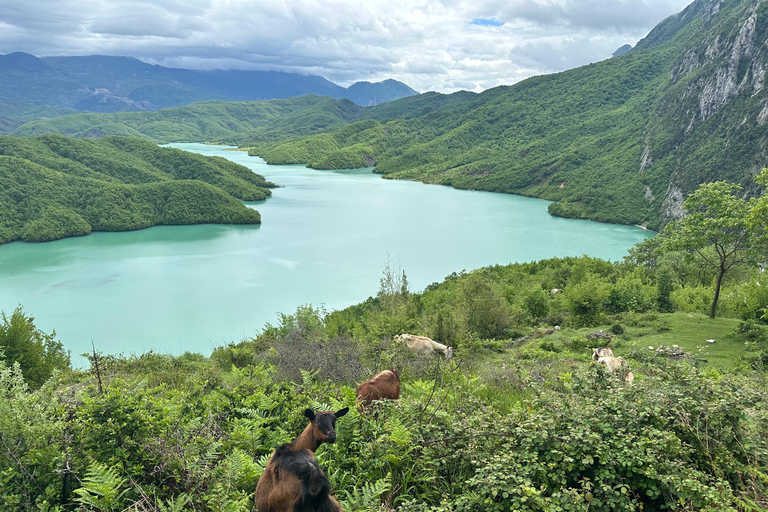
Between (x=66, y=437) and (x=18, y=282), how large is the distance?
45548 mm

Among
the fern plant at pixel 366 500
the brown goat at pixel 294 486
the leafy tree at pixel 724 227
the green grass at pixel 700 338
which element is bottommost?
the green grass at pixel 700 338

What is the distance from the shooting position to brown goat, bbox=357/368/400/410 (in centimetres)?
504

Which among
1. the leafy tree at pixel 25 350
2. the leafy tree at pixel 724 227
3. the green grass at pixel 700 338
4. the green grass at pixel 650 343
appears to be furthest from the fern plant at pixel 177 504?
the leafy tree at pixel 724 227

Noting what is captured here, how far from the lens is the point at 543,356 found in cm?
1016

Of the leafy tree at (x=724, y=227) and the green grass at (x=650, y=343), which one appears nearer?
the green grass at (x=650, y=343)

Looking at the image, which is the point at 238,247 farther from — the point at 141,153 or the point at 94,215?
the point at 141,153

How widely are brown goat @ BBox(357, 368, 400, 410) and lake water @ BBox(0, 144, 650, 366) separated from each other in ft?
61.0

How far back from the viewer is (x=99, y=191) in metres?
69.6

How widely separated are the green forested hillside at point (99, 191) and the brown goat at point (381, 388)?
A: 205 ft

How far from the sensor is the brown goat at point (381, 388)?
5.04m

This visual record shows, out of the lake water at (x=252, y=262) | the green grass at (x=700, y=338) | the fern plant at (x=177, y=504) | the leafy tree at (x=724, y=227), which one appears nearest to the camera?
the fern plant at (x=177, y=504)

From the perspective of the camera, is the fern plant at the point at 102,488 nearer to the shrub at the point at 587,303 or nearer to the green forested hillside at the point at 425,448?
the green forested hillside at the point at 425,448

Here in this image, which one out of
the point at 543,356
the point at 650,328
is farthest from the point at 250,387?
the point at 650,328

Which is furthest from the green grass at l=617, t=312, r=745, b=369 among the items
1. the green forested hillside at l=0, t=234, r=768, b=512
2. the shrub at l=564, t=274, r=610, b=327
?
the green forested hillside at l=0, t=234, r=768, b=512
